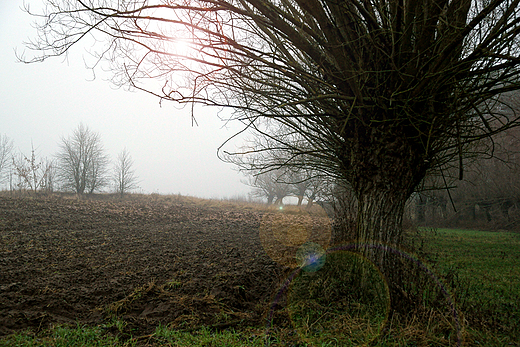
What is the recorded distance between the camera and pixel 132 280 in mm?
4477

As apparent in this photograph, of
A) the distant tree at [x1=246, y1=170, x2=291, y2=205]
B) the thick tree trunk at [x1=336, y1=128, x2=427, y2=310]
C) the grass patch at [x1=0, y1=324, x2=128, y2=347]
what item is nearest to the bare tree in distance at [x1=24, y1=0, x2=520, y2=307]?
the thick tree trunk at [x1=336, y1=128, x2=427, y2=310]

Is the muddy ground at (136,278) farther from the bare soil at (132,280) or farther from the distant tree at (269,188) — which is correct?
the distant tree at (269,188)

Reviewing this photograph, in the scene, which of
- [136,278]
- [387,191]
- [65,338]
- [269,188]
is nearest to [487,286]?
[387,191]

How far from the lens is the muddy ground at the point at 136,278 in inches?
133

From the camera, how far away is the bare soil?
3.37 meters

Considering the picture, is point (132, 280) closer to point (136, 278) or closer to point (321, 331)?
point (136, 278)

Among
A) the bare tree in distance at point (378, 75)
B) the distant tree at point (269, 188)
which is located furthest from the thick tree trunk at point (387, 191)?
the distant tree at point (269, 188)

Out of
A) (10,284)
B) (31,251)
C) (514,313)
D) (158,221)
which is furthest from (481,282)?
(158,221)

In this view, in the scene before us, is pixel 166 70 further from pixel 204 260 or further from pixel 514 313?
pixel 514 313

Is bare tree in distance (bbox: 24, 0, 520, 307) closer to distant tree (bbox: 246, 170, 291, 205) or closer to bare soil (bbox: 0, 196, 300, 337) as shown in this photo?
bare soil (bbox: 0, 196, 300, 337)

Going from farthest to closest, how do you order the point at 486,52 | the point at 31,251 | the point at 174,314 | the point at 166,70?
1. the point at 31,251
2. the point at 166,70
3. the point at 174,314
4. the point at 486,52

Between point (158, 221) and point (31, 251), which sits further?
point (158, 221)

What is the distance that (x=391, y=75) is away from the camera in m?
3.60

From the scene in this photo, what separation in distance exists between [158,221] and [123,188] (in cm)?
1781
